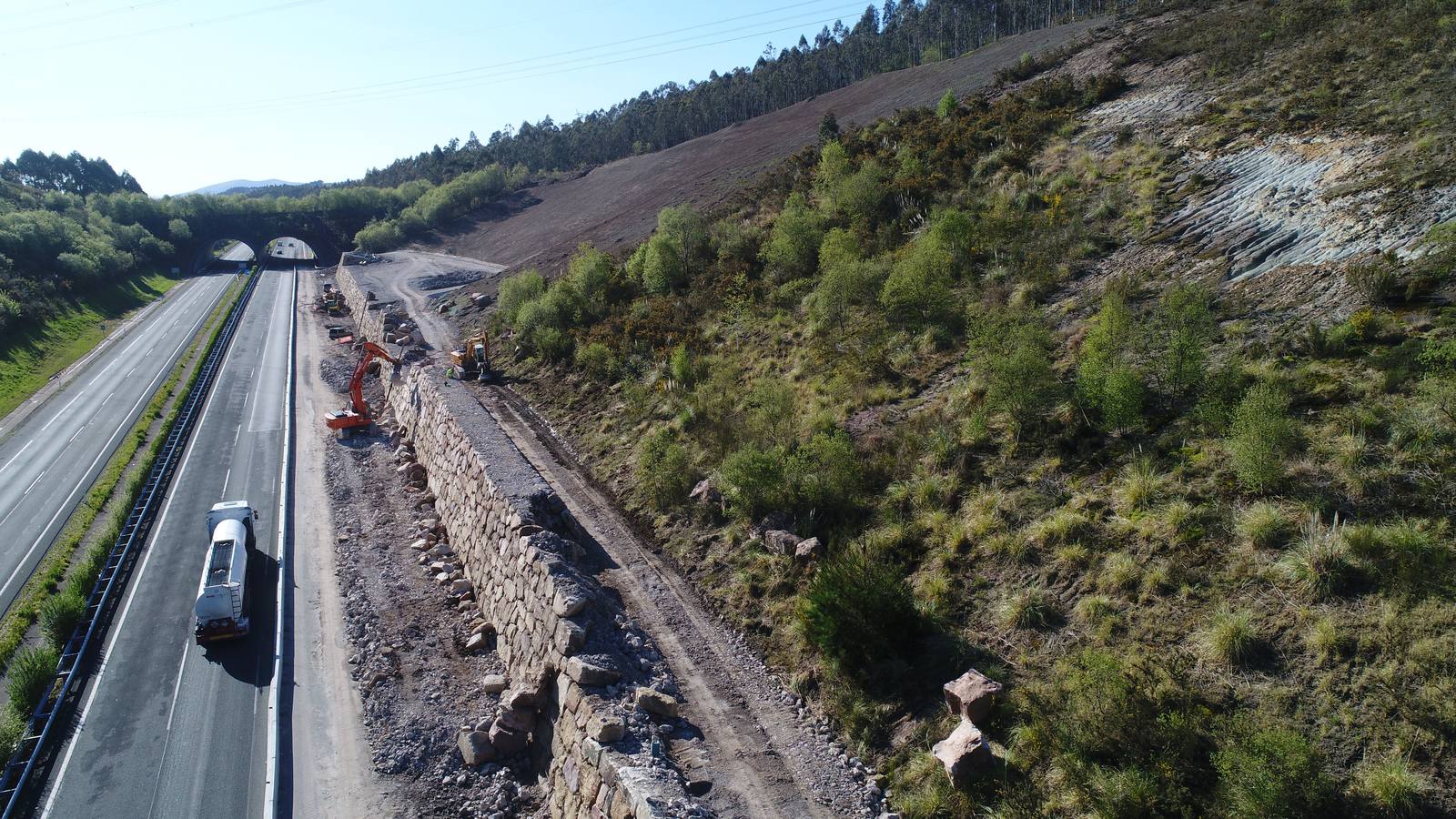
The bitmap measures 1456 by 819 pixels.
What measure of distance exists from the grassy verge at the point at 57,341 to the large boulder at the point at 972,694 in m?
51.2

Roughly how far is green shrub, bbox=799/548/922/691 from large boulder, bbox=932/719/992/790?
2190 millimetres

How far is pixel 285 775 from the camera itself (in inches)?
567

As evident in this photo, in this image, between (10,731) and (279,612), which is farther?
(279,612)

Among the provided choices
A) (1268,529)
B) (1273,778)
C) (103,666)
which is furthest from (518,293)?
(1273,778)

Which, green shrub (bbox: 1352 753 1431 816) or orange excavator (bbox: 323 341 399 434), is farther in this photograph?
orange excavator (bbox: 323 341 399 434)

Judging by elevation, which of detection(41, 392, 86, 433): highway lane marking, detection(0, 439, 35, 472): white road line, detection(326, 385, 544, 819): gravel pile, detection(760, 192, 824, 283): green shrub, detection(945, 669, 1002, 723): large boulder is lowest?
detection(326, 385, 544, 819): gravel pile

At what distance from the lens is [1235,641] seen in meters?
10.4

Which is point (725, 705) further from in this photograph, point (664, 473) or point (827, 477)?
point (664, 473)

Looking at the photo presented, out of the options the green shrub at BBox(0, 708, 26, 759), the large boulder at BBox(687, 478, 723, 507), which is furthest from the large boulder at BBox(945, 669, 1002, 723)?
the green shrub at BBox(0, 708, 26, 759)

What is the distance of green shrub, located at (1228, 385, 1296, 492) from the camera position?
12250 mm

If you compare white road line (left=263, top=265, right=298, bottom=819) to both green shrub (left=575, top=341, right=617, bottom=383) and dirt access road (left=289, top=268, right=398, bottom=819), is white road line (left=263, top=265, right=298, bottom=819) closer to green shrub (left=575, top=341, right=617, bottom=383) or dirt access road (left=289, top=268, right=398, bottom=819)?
dirt access road (left=289, top=268, right=398, bottom=819)

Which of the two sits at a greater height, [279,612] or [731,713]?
[279,612]

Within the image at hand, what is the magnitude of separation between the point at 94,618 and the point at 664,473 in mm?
15974

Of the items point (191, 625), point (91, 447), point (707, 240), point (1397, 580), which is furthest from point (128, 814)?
point (707, 240)
